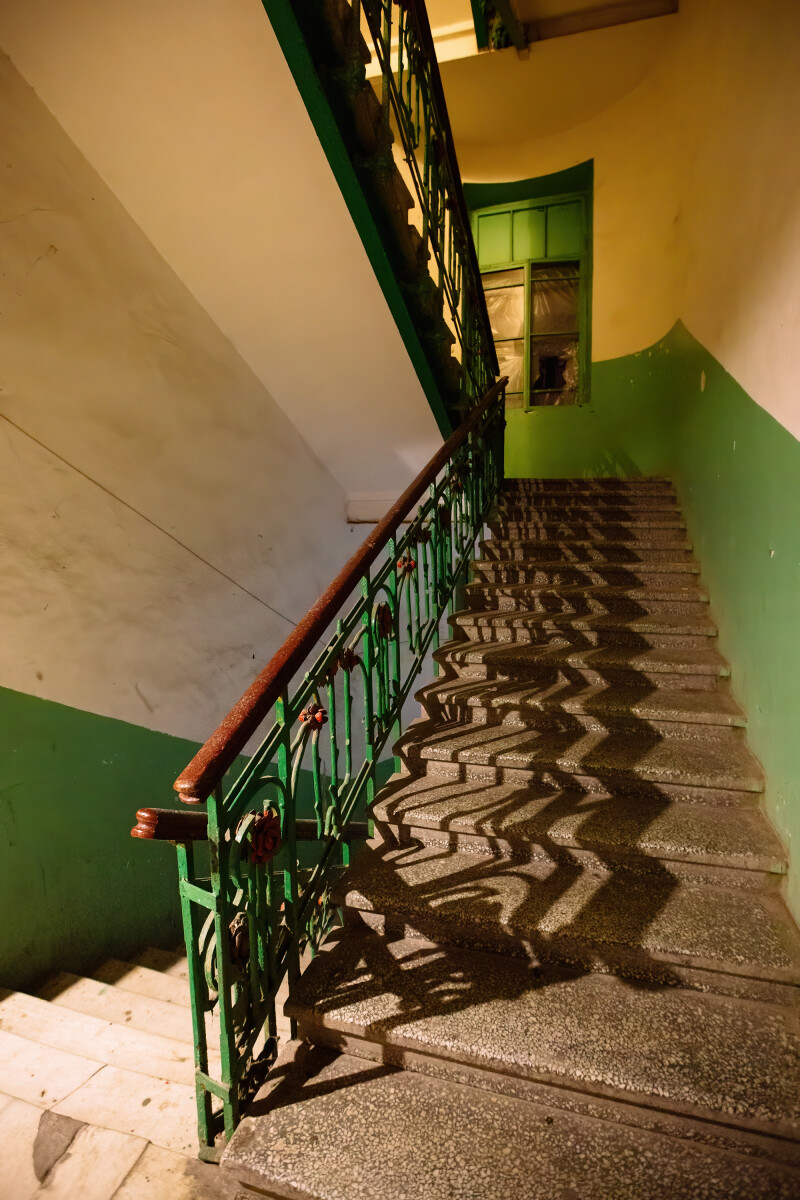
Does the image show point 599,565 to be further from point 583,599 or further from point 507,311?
point 507,311

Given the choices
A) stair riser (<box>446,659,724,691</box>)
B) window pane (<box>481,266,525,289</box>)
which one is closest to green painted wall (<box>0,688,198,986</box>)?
stair riser (<box>446,659,724,691</box>)

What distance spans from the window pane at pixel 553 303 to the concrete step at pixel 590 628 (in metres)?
4.00

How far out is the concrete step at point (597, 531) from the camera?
3.68m

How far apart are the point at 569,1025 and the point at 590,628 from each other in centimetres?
180

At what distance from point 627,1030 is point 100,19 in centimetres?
370

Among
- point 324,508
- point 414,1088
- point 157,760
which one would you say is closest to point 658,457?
point 324,508

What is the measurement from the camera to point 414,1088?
1508mm

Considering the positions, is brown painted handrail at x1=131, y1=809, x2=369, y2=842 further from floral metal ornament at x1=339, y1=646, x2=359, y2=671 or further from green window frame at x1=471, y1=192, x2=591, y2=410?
green window frame at x1=471, y1=192, x2=591, y2=410

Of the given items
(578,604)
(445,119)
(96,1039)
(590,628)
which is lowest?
(96,1039)

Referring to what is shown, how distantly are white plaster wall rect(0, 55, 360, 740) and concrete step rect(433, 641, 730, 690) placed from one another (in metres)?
1.52

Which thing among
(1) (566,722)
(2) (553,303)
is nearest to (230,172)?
(1) (566,722)

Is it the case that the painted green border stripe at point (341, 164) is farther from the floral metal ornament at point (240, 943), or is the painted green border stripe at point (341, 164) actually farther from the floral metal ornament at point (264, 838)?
the floral metal ornament at point (240, 943)

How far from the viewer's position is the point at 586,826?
80.0 inches

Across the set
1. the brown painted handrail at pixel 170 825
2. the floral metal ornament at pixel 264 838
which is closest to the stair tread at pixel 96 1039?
the floral metal ornament at pixel 264 838
